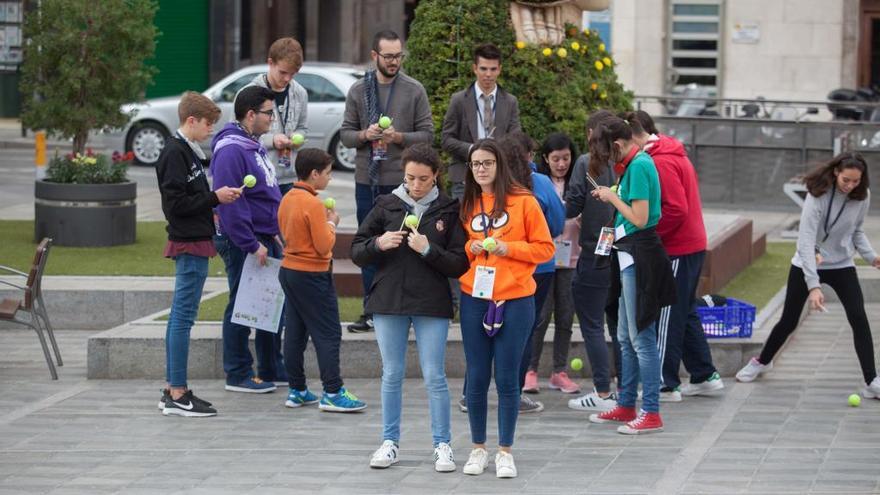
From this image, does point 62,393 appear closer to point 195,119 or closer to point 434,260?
point 195,119

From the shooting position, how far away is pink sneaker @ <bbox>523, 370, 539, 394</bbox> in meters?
10.2

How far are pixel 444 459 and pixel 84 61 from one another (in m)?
9.23

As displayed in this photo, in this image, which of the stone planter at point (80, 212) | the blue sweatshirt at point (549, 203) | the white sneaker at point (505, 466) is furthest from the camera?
the stone planter at point (80, 212)

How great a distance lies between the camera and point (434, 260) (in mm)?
8148

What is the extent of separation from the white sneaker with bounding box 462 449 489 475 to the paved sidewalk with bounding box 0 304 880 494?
5 cm

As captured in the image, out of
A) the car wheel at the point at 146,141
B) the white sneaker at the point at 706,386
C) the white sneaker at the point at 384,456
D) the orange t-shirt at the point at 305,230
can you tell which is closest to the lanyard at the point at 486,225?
the white sneaker at the point at 384,456

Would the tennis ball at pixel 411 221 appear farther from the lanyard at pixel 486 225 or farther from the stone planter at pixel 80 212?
the stone planter at pixel 80 212

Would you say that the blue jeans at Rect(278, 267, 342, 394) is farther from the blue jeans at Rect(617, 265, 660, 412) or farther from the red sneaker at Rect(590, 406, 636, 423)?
the blue jeans at Rect(617, 265, 660, 412)

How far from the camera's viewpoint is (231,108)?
78.6ft

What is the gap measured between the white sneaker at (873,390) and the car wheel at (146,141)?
15.9 meters

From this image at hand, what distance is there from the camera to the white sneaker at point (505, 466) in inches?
324

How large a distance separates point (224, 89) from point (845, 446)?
53.7 feet

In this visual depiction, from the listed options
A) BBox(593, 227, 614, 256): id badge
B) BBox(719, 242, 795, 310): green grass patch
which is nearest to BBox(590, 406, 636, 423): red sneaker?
BBox(593, 227, 614, 256): id badge

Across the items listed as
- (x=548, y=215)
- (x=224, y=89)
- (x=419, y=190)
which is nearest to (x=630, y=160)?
(x=548, y=215)
